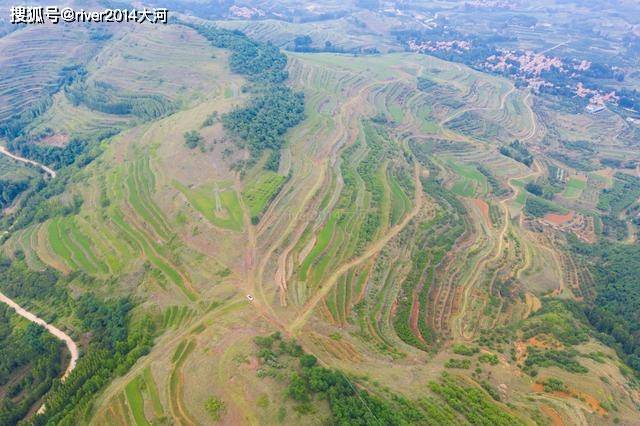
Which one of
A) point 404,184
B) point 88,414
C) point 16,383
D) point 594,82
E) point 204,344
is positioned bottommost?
point 16,383

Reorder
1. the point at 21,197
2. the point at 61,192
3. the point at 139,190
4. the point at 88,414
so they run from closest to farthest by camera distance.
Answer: the point at 88,414 < the point at 139,190 < the point at 61,192 < the point at 21,197

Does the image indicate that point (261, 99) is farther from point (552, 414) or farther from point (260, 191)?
point (552, 414)

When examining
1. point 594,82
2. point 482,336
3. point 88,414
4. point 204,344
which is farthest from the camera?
point 594,82

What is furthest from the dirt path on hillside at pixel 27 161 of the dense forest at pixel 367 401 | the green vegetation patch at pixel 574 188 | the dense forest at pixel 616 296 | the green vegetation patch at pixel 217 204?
the green vegetation patch at pixel 574 188

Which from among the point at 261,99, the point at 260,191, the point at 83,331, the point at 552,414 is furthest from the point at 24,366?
the point at 261,99

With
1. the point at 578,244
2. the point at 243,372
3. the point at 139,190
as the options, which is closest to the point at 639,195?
the point at 578,244

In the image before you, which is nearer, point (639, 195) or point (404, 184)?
point (404, 184)

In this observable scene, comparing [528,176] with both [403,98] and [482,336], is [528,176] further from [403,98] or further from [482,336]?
[482,336]

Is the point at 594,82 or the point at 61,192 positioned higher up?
the point at 594,82
